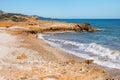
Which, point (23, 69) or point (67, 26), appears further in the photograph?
point (67, 26)

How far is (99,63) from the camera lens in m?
17.7

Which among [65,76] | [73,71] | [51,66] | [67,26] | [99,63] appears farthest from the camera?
[67,26]

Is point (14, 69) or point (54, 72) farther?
point (14, 69)

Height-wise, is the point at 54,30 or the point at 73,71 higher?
the point at 73,71

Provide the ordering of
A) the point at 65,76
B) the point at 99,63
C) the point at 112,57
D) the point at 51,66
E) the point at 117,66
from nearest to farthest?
1. the point at 65,76
2. the point at 51,66
3. the point at 117,66
4. the point at 99,63
5. the point at 112,57

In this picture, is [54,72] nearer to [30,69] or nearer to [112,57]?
[30,69]

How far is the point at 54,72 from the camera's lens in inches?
472

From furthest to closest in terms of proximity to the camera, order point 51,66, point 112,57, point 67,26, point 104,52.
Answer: point 67,26 → point 104,52 → point 112,57 → point 51,66

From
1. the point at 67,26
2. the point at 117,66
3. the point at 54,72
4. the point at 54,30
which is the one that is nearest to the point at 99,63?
the point at 117,66

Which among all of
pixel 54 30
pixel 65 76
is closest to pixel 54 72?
pixel 65 76

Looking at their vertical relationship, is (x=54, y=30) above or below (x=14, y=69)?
below

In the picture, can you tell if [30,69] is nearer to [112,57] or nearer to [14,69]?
[14,69]

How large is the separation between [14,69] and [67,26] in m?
53.2

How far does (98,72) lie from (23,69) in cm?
370
